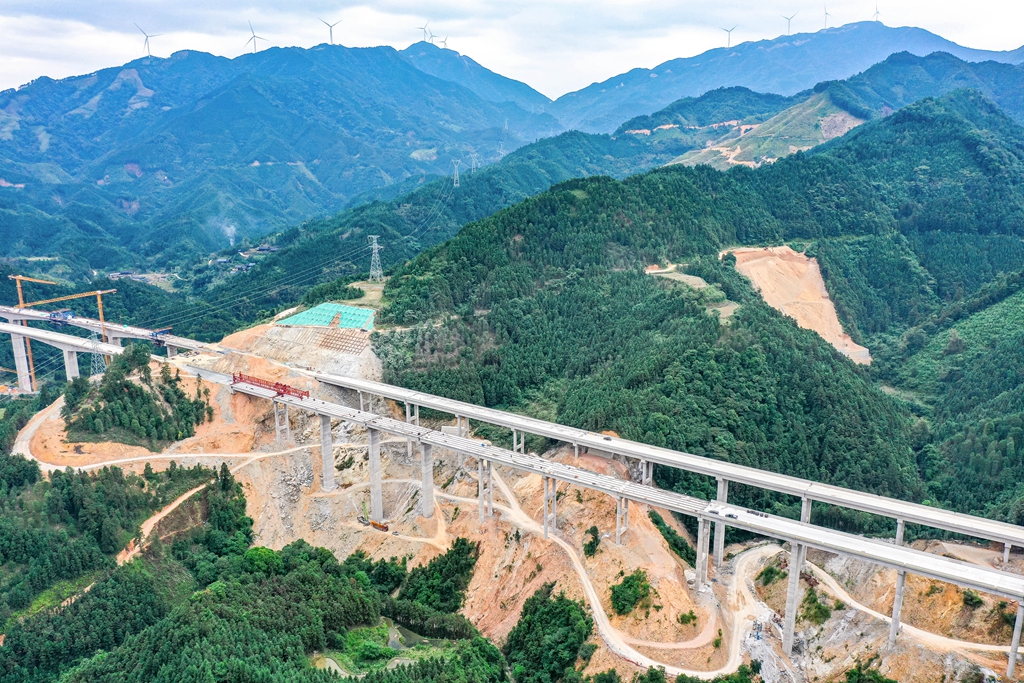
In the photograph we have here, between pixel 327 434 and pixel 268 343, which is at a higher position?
pixel 268 343

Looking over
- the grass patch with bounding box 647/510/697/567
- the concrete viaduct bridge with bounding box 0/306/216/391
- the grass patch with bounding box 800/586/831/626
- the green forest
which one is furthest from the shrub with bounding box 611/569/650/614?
the concrete viaduct bridge with bounding box 0/306/216/391

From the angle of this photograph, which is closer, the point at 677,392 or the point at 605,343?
the point at 677,392

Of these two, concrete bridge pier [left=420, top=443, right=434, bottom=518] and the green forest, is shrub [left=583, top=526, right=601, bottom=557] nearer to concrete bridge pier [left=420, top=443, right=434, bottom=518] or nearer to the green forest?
concrete bridge pier [left=420, top=443, right=434, bottom=518]

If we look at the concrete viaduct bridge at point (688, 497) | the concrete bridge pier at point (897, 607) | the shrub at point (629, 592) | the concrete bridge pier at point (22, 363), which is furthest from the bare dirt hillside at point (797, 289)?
the concrete bridge pier at point (22, 363)

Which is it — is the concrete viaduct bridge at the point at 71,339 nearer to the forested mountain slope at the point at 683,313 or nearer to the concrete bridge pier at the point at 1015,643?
the forested mountain slope at the point at 683,313

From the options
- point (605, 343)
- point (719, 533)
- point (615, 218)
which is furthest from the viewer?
point (615, 218)

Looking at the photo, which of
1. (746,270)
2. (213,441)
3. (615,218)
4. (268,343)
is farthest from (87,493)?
(746,270)

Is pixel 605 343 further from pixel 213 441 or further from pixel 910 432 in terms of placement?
pixel 213 441

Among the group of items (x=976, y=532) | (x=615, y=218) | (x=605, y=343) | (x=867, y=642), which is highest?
(x=615, y=218)
